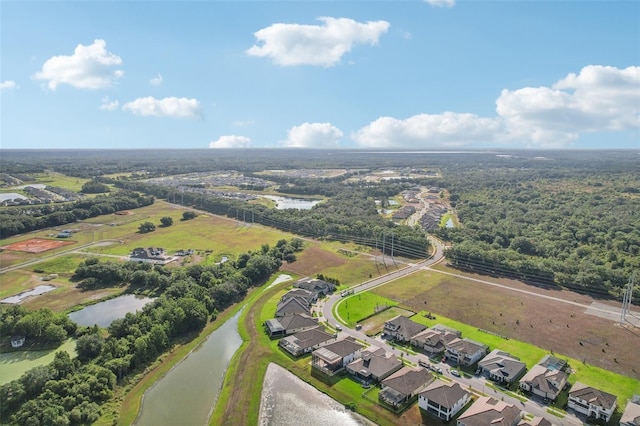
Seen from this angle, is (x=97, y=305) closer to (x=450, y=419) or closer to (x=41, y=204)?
(x=450, y=419)

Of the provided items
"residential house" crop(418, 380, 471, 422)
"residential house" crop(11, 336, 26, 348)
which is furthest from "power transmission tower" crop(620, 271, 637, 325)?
"residential house" crop(11, 336, 26, 348)

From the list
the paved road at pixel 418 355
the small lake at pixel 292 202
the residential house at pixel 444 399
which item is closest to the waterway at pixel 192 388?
the paved road at pixel 418 355

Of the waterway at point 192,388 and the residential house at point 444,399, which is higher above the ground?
the residential house at point 444,399

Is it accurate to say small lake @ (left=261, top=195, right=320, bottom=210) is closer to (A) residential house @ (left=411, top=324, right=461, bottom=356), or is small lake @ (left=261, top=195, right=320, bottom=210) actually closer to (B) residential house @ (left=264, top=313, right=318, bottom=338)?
(B) residential house @ (left=264, top=313, right=318, bottom=338)

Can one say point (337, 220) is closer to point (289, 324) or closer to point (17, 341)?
point (289, 324)

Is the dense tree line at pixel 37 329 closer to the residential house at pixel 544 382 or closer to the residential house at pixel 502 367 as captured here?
the residential house at pixel 502 367

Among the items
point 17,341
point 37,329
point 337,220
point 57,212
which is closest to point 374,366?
point 37,329

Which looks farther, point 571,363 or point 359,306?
point 359,306
